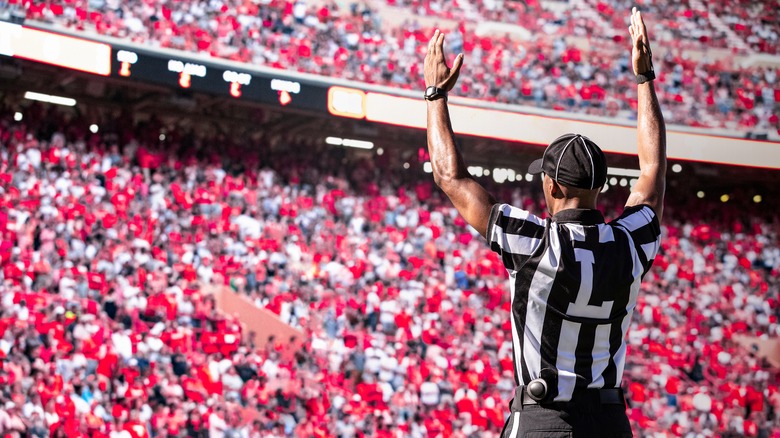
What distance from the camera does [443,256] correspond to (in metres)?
15.3

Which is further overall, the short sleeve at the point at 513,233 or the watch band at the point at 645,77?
the watch band at the point at 645,77

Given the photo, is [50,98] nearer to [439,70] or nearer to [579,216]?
[439,70]

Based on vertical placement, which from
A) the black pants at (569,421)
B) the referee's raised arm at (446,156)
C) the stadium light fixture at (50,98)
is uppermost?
the referee's raised arm at (446,156)

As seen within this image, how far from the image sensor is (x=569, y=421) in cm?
241

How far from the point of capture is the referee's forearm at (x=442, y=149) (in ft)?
8.04

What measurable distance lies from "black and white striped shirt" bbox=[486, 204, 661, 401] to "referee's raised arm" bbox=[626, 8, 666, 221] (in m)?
0.27

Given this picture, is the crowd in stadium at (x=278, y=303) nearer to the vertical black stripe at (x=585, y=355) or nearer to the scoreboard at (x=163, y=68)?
the scoreboard at (x=163, y=68)

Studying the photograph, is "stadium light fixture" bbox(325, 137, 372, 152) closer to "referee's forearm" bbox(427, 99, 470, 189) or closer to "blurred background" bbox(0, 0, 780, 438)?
"blurred background" bbox(0, 0, 780, 438)

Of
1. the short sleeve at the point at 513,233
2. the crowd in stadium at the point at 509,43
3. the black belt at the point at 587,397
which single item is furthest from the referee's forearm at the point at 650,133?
the crowd in stadium at the point at 509,43

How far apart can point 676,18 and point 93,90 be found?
12.0 meters

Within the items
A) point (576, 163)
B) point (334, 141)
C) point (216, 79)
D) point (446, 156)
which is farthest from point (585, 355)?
point (334, 141)

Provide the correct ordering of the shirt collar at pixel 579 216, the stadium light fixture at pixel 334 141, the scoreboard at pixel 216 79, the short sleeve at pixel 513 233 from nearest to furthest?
the short sleeve at pixel 513 233 → the shirt collar at pixel 579 216 → the scoreboard at pixel 216 79 → the stadium light fixture at pixel 334 141

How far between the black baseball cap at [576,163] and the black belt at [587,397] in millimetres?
546

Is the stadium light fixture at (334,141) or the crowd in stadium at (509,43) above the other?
the crowd in stadium at (509,43)
